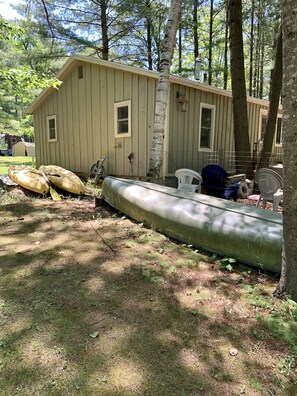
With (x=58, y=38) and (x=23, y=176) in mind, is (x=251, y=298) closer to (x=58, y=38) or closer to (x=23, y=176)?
(x=23, y=176)

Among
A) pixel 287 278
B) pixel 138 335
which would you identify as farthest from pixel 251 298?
pixel 138 335

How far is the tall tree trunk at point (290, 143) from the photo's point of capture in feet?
6.50

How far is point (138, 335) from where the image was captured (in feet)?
6.16

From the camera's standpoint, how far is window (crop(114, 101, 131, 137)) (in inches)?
303

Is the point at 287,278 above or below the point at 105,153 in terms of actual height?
below

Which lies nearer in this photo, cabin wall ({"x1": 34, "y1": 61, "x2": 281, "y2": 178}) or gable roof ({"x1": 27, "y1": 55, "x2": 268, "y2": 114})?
gable roof ({"x1": 27, "y1": 55, "x2": 268, "y2": 114})

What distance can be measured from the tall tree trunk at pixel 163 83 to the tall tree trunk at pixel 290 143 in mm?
3455

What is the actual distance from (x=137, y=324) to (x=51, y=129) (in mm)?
10197

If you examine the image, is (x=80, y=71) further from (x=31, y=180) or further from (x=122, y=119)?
(x=31, y=180)

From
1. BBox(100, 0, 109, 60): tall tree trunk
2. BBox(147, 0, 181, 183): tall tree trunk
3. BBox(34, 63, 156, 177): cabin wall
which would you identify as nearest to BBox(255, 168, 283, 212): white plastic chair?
BBox(147, 0, 181, 183): tall tree trunk

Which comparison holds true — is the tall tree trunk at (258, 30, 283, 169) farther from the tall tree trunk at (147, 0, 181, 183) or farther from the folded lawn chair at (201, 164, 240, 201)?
the tall tree trunk at (147, 0, 181, 183)

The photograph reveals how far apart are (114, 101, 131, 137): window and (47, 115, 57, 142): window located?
349 cm

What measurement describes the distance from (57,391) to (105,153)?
7529mm

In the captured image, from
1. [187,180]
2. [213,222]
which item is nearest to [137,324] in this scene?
[213,222]
